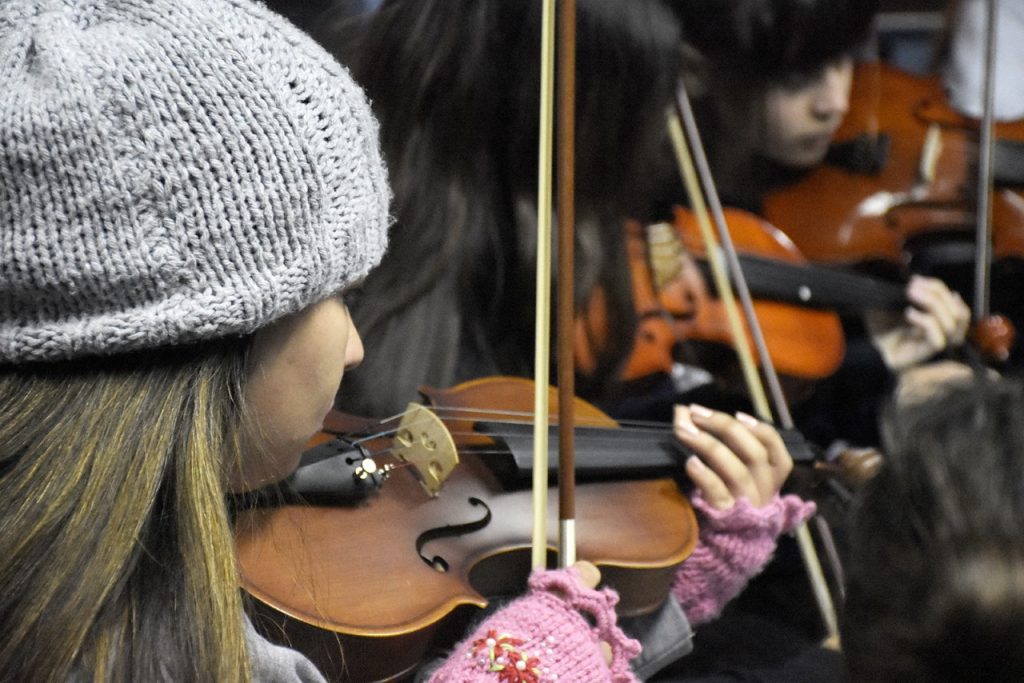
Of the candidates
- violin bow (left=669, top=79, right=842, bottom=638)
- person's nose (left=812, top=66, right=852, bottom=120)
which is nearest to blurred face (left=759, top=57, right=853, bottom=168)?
person's nose (left=812, top=66, right=852, bottom=120)

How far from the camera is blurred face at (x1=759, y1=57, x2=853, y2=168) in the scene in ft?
3.85

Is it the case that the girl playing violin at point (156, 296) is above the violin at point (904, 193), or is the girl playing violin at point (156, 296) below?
above

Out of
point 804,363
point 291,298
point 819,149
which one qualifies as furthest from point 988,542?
point 819,149

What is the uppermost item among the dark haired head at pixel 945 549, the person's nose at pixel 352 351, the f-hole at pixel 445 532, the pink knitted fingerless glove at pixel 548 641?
the dark haired head at pixel 945 549

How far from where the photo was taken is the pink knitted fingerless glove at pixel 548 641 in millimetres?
588

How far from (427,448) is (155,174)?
270 millimetres

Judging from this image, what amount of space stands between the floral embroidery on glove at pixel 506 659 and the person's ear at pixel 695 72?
0.67 meters

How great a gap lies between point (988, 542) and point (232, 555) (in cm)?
34

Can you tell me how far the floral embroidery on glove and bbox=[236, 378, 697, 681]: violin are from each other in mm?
41

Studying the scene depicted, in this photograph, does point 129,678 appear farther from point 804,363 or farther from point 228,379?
point 804,363

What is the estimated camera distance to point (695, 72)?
1102 mm

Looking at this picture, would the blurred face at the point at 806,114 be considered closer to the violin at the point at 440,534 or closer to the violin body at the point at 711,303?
the violin body at the point at 711,303

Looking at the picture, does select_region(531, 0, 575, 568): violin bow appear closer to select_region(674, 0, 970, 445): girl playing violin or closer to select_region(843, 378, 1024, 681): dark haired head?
select_region(843, 378, 1024, 681): dark haired head

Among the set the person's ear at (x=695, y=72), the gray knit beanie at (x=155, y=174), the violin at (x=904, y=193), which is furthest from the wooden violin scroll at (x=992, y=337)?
the gray knit beanie at (x=155, y=174)
